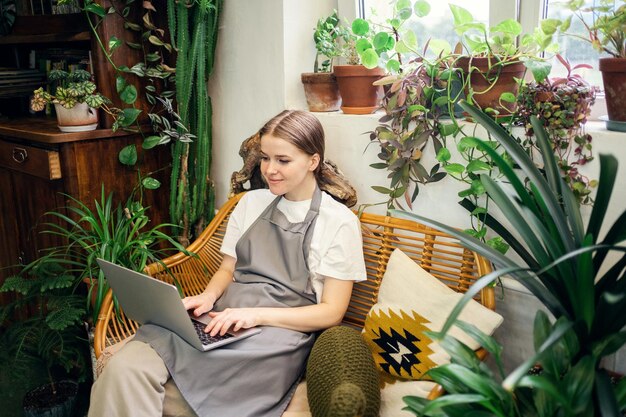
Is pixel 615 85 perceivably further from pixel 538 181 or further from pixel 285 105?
pixel 285 105

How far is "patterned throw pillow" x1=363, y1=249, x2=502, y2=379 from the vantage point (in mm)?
1586

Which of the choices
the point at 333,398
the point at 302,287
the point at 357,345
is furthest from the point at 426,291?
the point at 333,398

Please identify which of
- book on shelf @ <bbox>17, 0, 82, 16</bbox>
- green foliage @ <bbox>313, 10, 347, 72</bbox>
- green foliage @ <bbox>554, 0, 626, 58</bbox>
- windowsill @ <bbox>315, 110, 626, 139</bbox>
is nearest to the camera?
green foliage @ <bbox>554, 0, 626, 58</bbox>

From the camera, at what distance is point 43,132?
245cm

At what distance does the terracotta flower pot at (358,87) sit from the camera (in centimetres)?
218

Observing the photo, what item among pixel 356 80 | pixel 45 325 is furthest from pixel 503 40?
pixel 45 325

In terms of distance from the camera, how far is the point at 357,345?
1579 mm

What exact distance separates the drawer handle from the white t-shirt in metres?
1.18

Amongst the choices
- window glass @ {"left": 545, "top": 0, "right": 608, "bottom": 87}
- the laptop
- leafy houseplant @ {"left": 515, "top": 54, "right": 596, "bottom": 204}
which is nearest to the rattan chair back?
the laptop

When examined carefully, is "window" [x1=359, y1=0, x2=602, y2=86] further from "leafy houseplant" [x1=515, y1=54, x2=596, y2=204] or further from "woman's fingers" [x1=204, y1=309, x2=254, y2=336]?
"woman's fingers" [x1=204, y1=309, x2=254, y2=336]

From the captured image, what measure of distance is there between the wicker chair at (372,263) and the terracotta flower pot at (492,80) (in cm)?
43

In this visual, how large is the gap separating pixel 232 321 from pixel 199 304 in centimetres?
22

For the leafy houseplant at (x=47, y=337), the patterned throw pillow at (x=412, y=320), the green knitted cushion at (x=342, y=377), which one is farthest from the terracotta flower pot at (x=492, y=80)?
the leafy houseplant at (x=47, y=337)

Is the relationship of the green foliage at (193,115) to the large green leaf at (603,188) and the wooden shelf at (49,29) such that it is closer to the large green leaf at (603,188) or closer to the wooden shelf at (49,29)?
the wooden shelf at (49,29)
